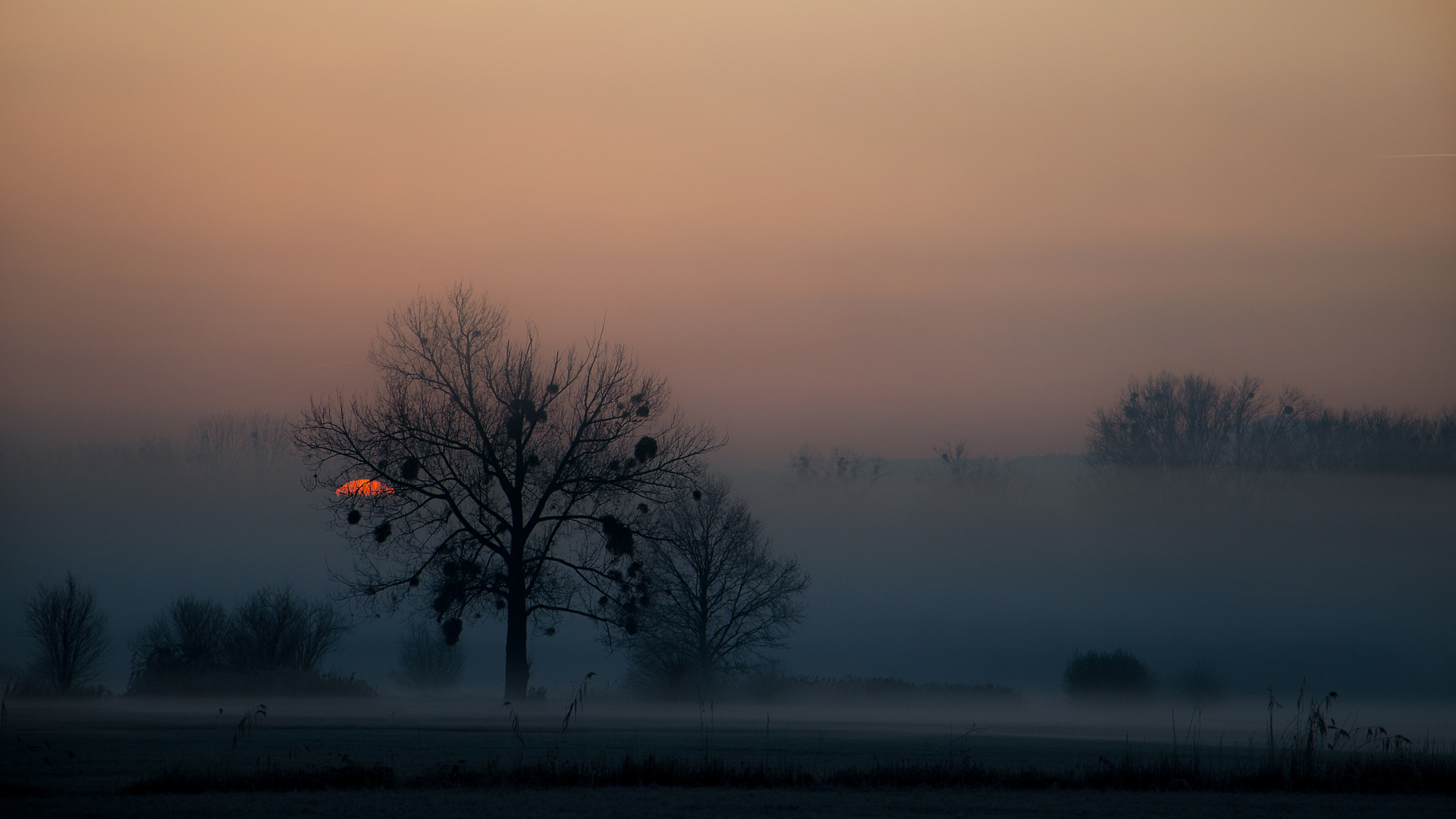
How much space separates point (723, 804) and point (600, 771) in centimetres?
211

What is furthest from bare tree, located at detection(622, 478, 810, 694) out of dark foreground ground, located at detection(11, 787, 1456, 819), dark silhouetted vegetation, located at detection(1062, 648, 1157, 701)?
dark foreground ground, located at detection(11, 787, 1456, 819)

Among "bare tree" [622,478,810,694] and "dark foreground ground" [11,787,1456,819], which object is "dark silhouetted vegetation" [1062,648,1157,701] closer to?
"bare tree" [622,478,810,694]

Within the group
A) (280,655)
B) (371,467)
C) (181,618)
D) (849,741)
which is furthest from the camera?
(181,618)

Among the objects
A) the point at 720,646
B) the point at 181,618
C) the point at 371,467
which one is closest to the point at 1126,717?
the point at 720,646

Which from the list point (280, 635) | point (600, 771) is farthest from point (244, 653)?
point (600, 771)

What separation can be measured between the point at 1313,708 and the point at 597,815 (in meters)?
9.13

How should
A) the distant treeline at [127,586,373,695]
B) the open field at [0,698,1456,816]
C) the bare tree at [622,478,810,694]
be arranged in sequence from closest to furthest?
1. the open field at [0,698,1456,816]
2. the distant treeline at [127,586,373,695]
3. the bare tree at [622,478,810,694]

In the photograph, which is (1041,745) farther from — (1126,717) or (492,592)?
(492,592)

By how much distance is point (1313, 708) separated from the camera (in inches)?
514

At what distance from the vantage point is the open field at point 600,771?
10.1 metres

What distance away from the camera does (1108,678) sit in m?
38.4

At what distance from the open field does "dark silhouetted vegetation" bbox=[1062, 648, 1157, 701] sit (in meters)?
19.3

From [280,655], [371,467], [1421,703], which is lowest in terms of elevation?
[1421,703]

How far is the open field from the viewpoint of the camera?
10.1 meters
